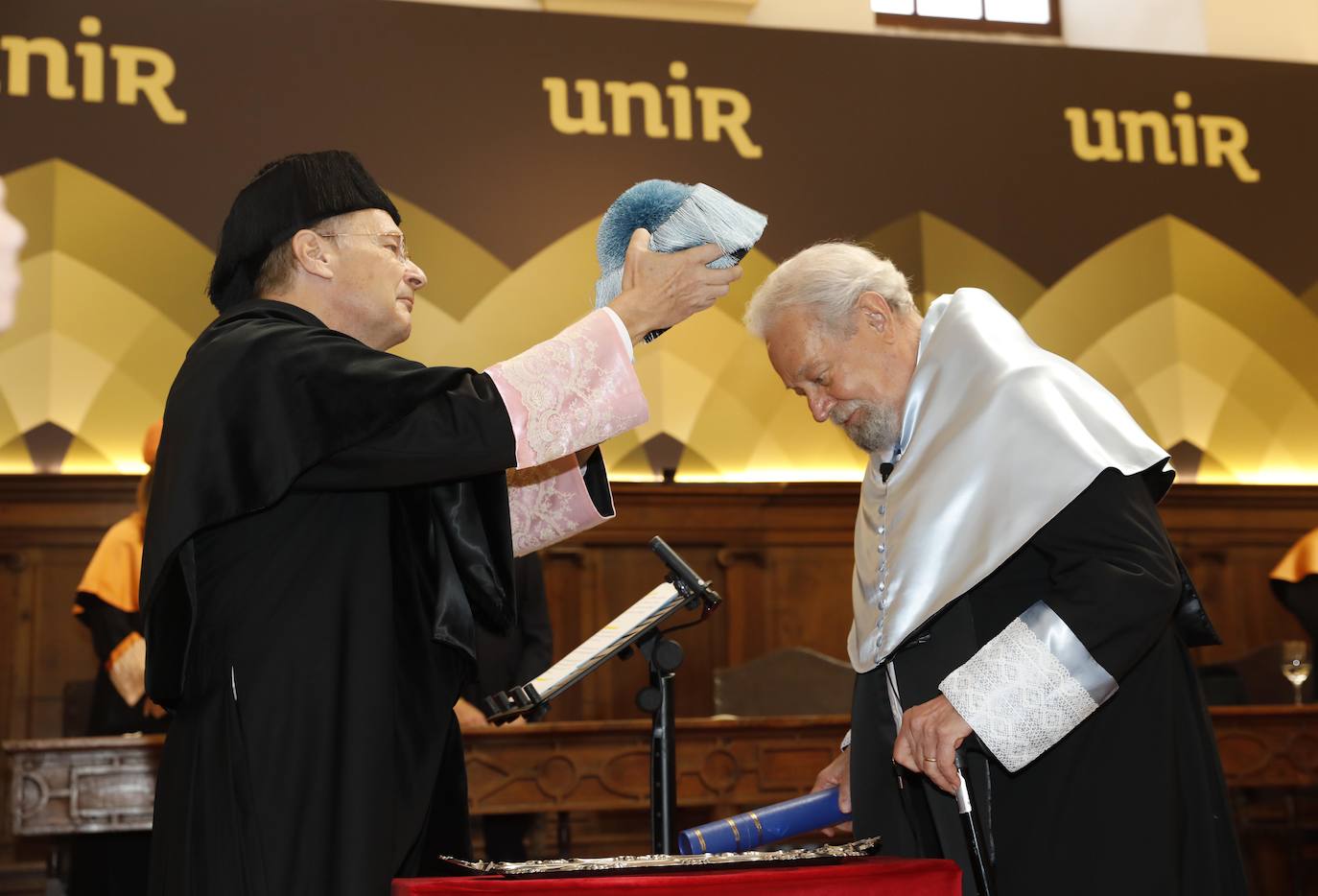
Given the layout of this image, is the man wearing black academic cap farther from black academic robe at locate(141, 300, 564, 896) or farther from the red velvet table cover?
the red velvet table cover

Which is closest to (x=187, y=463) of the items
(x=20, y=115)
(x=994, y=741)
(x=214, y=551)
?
(x=214, y=551)

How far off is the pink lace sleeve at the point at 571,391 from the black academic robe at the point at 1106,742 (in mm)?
765

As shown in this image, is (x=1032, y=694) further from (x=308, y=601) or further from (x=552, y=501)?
(x=308, y=601)

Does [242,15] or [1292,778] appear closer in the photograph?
[1292,778]

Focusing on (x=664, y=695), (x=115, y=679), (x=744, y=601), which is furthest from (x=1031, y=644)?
(x=744, y=601)

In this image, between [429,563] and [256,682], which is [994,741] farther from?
[256,682]

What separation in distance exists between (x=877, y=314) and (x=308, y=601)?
145 cm

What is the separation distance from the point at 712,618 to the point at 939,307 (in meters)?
5.45

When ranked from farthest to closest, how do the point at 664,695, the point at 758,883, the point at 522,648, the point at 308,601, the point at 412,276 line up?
the point at 522,648 < the point at 664,695 < the point at 412,276 < the point at 308,601 < the point at 758,883

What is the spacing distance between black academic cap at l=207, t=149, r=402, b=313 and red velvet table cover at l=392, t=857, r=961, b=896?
1.07m

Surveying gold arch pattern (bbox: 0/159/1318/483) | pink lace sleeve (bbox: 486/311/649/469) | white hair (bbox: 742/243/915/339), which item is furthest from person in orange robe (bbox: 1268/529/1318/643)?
pink lace sleeve (bbox: 486/311/649/469)

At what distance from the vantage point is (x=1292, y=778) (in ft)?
19.1

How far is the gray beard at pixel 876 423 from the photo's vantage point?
2947 millimetres

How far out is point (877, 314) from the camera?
295 centimetres
